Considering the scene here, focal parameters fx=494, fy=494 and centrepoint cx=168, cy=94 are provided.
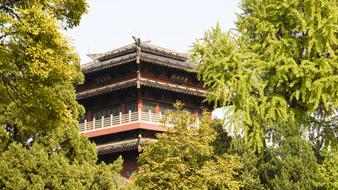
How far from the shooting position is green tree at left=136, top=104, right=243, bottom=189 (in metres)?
14.9

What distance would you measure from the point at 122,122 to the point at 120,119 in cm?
27

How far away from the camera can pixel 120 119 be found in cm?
2720

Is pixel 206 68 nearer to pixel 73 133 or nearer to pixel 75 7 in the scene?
pixel 73 133

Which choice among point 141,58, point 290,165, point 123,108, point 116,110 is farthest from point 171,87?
point 290,165

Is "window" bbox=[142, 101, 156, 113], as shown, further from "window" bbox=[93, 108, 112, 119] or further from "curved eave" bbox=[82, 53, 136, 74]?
"curved eave" bbox=[82, 53, 136, 74]

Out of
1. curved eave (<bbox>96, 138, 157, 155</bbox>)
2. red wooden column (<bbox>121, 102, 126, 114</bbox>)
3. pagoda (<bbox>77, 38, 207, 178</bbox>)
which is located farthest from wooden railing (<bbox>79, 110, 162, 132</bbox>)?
curved eave (<bbox>96, 138, 157, 155</bbox>)

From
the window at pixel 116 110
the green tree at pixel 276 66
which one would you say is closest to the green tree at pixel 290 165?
the green tree at pixel 276 66

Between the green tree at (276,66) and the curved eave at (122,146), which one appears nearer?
the green tree at (276,66)

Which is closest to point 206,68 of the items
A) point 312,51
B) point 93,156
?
point 312,51

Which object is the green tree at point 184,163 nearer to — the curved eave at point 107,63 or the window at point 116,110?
the curved eave at point 107,63

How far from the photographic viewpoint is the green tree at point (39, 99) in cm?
962

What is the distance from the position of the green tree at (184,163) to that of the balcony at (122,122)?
9.96m

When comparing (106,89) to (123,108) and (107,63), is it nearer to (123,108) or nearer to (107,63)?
(123,108)

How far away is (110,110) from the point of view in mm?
28703
